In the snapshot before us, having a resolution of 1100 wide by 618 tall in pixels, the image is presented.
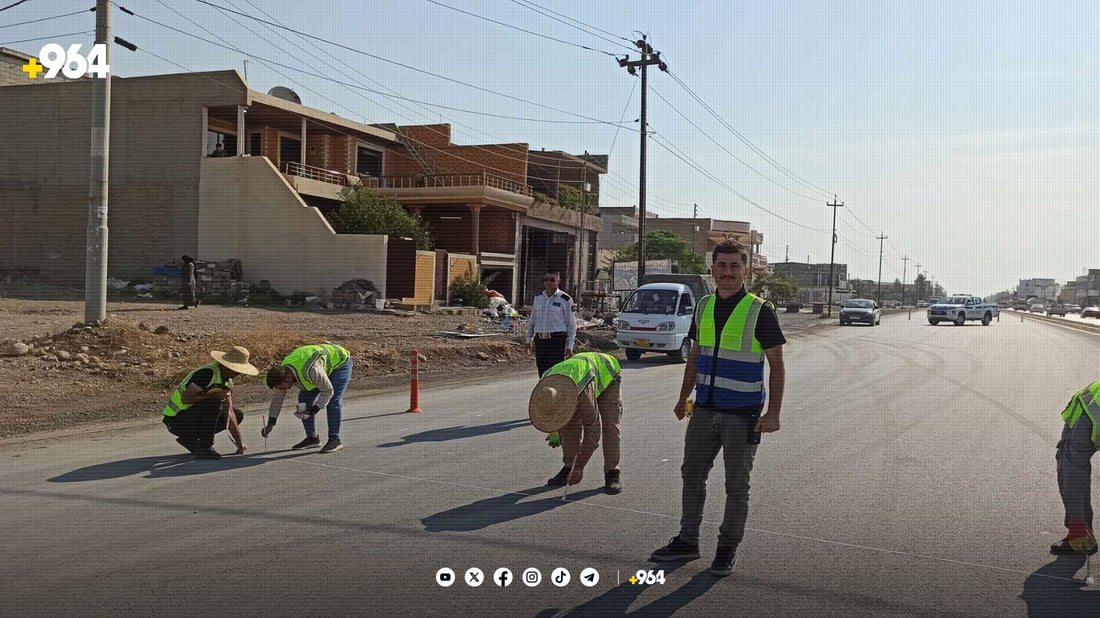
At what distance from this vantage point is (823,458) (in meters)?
8.60

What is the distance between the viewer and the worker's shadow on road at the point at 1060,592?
4613mm

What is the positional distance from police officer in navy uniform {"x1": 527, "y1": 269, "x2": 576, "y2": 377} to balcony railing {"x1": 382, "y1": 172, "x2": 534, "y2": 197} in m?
29.3

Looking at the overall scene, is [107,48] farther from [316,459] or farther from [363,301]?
[363,301]

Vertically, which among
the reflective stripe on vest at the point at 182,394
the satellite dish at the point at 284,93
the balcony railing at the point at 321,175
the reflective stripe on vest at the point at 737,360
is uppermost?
the satellite dish at the point at 284,93

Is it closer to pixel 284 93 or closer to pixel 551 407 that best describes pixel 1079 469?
pixel 551 407

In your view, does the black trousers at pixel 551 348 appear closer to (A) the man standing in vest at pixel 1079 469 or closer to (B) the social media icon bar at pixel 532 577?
(B) the social media icon bar at pixel 532 577

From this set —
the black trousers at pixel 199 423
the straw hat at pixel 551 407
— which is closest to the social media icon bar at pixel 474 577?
the straw hat at pixel 551 407

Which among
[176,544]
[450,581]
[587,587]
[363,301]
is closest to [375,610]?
[450,581]

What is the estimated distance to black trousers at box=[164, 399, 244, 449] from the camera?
8.09m

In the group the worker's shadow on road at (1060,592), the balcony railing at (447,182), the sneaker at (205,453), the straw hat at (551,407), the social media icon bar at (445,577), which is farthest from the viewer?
the balcony railing at (447,182)

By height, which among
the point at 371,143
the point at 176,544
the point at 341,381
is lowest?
the point at 176,544

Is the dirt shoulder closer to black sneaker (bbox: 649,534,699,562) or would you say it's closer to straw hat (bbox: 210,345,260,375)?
straw hat (bbox: 210,345,260,375)

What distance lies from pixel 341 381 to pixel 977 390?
11.5 m

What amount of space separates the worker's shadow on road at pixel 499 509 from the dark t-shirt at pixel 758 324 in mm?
1835
